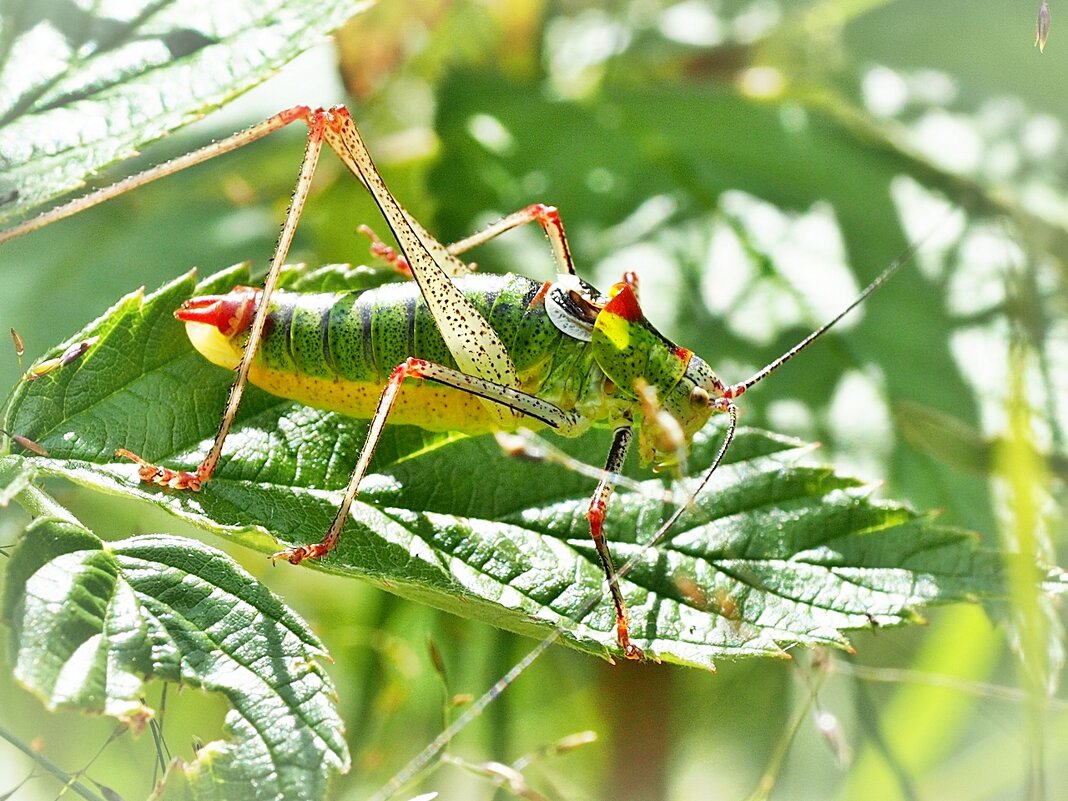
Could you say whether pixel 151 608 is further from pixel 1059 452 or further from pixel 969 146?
pixel 969 146

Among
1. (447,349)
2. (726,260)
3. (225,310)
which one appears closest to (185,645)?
(225,310)

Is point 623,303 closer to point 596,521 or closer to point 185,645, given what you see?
→ point 596,521

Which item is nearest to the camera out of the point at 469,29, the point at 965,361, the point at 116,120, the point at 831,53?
the point at 116,120

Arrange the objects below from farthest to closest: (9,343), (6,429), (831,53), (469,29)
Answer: (831,53), (469,29), (9,343), (6,429)

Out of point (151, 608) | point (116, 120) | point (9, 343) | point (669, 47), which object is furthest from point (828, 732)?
point (669, 47)

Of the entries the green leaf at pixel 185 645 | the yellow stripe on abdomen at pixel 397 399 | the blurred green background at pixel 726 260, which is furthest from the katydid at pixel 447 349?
the blurred green background at pixel 726 260

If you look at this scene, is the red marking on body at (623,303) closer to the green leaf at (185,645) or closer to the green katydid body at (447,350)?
the green katydid body at (447,350)

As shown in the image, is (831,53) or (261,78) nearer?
(261,78)
